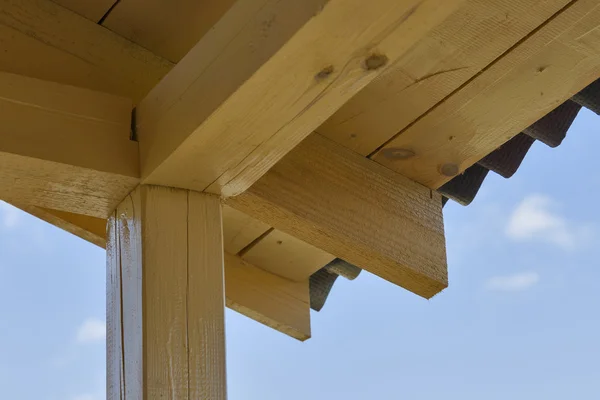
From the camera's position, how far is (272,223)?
1819 mm

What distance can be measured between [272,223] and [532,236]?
24424 millimetres

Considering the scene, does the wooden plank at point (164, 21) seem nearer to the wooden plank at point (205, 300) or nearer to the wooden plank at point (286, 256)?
the wooden plank at point (205, 300)

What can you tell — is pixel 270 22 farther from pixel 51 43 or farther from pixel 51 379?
pixel 51 379

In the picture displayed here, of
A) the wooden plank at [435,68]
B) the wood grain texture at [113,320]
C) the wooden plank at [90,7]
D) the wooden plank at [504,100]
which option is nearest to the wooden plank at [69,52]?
the wooden plank at [90,7]

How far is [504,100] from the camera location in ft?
6.12

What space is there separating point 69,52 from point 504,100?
2.53ft

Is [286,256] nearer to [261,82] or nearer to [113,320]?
[113,320]

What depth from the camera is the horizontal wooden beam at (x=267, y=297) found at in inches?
91.9

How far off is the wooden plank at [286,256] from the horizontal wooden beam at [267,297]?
0.07 ft

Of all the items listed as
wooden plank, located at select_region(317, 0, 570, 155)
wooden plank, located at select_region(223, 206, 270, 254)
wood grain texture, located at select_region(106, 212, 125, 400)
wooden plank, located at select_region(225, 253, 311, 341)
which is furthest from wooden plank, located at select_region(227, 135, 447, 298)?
wooden plank, located at select_region(225, 253, 311, 341)

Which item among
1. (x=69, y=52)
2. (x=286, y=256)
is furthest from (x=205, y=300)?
(x=286, y=256)

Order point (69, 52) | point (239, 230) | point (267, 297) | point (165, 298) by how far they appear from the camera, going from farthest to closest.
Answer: point (267, 297) → point (239, 230) → point (69, 52) → point (165, 298)

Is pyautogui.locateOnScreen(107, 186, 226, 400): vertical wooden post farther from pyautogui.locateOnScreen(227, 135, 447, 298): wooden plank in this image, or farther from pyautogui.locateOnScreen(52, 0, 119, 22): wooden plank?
pyautogui.locateOnScreen(52, 0, 119, 22): wooden plank

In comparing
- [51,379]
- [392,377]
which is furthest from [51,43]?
[392,377]
